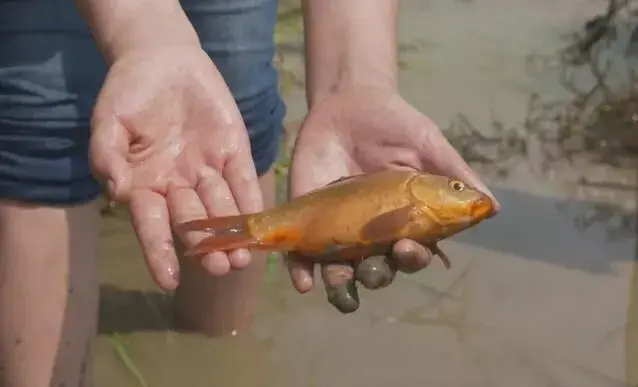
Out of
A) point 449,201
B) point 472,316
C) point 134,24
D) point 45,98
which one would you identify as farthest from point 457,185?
point 472,316

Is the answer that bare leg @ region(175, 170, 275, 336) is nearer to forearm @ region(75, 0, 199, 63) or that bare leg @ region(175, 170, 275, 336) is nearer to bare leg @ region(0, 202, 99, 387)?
bare leg @ region(0, 202, 99, 387)

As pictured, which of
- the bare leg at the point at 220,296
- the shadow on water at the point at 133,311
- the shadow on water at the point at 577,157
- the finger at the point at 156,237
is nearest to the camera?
the finger at the point at 156,237

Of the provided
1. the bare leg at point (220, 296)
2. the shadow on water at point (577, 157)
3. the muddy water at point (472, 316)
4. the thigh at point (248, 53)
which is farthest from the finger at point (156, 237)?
the shadow on water at point (577, 157)

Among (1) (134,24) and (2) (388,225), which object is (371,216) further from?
(1) (134,24)

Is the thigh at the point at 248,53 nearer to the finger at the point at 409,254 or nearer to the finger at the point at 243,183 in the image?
the finger at the point at 243,183

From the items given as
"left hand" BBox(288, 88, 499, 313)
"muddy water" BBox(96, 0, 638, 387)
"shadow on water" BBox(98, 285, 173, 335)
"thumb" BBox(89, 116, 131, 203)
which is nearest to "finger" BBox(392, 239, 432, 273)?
"left hand" BBox(288, 88, 499, 313)

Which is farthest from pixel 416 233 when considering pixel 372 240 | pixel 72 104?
pixel 72 104
